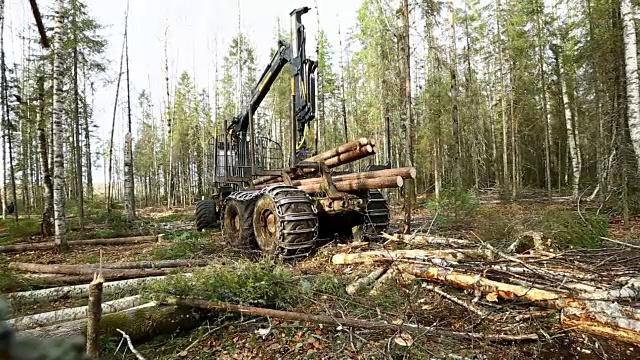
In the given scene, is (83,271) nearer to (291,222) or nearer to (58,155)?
(291,222)

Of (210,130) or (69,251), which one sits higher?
(210,130)

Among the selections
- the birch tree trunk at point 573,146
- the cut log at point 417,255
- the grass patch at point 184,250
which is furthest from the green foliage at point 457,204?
the birch tree trunk at point 573,146

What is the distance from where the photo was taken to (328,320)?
3.55m

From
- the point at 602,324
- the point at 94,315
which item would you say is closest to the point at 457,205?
the point at 602,324

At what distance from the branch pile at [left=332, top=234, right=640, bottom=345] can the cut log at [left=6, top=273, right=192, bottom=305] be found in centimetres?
295

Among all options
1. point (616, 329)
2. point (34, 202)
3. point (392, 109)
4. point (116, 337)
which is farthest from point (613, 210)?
point (34, 202)

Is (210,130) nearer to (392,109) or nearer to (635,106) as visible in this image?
(392,109)

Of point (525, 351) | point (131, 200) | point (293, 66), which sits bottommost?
point (525, 351)

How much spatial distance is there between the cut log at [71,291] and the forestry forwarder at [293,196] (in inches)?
78.1

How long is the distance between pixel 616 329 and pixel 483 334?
1.03 metres

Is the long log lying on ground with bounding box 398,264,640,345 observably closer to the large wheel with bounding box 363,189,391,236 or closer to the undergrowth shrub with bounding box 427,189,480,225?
the large wheel with bounding box 363,189,391,236

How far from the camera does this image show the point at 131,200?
15.5 meters

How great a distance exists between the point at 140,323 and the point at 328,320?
1858 mm

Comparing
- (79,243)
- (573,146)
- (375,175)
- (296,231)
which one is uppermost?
(573,146)
